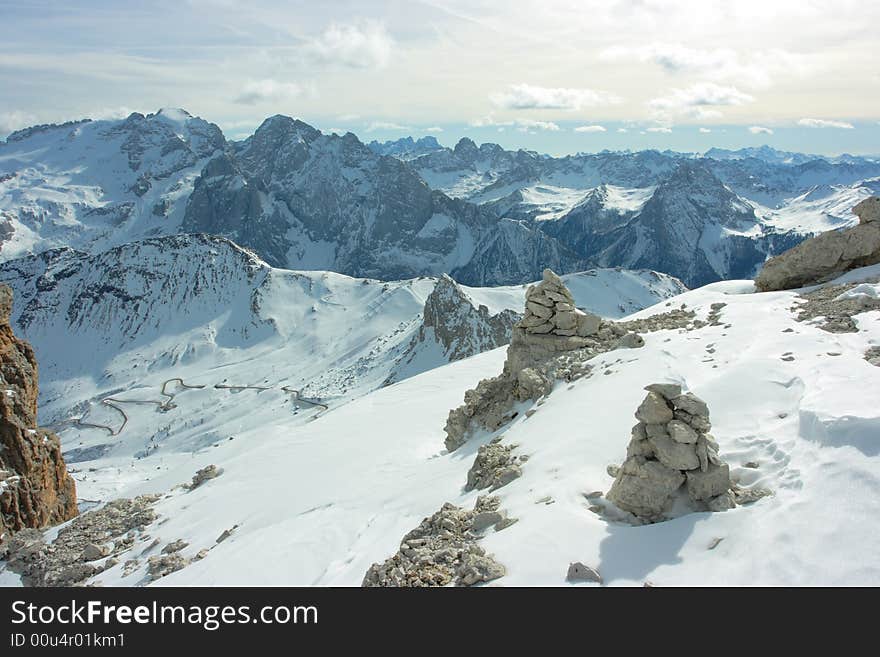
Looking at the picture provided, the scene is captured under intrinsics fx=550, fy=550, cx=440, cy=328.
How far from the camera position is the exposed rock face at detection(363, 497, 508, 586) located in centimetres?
1049

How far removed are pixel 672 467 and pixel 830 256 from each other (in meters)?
24.6

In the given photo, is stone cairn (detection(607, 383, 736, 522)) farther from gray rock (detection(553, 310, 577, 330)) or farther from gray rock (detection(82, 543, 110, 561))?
gray rock (detection(82, 543, 110, 561))

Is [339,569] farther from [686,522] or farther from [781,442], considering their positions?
[781,442]

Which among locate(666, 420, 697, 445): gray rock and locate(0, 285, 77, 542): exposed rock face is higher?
locate(666, 420, 697, 445): gray rock

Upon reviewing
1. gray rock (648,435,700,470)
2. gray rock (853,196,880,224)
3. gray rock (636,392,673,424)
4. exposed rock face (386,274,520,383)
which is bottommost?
exposed rock face (386,274,520,383)

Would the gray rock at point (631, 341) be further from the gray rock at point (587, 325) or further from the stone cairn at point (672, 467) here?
the stone cairn at point (672, 467)

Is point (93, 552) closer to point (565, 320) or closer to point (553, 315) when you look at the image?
point (553, 315)

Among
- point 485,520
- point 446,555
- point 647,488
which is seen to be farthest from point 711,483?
point 446,555

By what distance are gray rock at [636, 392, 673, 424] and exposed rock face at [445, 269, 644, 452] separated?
10.2 metres

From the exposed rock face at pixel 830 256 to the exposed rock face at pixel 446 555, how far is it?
24999mm

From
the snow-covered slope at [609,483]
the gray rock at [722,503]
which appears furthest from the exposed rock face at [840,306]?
the gray rock at [722,503]

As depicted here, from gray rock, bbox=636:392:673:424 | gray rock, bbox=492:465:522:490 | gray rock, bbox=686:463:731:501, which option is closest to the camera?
gray rock, bbox=686:463:731:501

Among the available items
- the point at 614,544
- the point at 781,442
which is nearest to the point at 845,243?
the point at 781,442

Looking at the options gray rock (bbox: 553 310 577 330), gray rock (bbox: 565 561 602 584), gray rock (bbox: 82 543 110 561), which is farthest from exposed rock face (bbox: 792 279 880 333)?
gray rock (bbox: 82 543 110 561)
